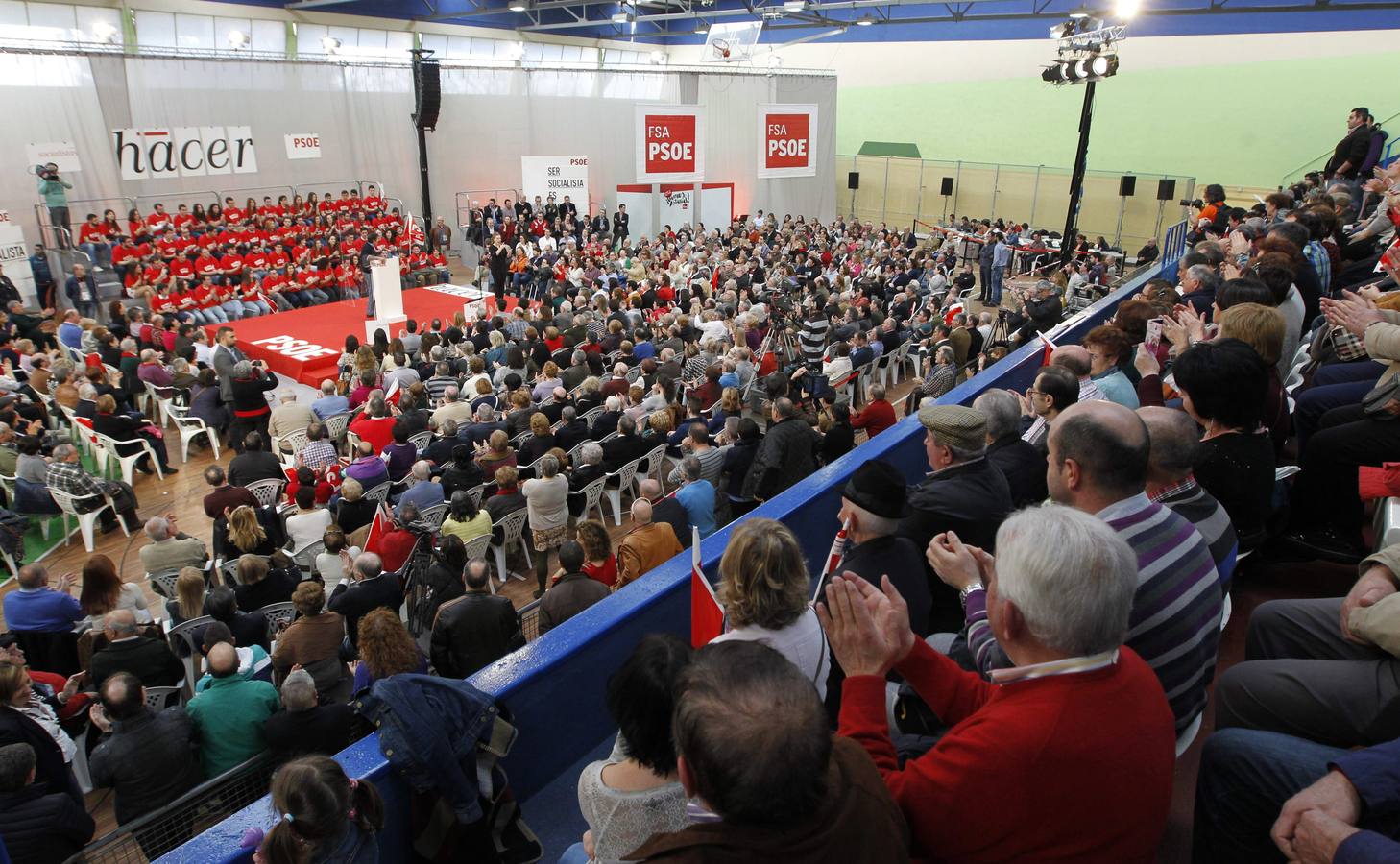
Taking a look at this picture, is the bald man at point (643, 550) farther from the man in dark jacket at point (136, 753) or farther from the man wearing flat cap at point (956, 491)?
the man in dark jacket at point (136, 753)

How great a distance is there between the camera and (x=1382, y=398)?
303cm

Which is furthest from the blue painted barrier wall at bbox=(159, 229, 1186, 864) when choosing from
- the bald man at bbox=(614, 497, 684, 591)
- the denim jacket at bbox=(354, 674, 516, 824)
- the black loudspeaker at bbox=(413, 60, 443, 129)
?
the black loudspeaker at bbox=(413, 60, 443, 129)

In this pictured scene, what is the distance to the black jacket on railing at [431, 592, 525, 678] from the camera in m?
3.93

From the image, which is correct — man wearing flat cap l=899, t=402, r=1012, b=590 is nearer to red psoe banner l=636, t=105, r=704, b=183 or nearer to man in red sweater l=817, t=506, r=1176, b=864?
man in red sweater l=817, t=506, r=1176, b=864

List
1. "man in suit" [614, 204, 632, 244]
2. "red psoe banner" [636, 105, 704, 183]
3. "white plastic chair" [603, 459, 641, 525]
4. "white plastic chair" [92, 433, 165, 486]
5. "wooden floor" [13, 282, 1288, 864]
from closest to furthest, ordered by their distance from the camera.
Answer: "wooden floor" [13, 282, 1288, 864], "white plastic chair" [603, 459, 641, 525], "white plastic chair" [92, 433, 165, 486], "red psoe banner" [636, 105, 704, 183], "man in suit" [614, 204, 632, 244]

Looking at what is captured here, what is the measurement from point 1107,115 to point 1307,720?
23674mm

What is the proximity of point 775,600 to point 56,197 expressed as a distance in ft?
55.5

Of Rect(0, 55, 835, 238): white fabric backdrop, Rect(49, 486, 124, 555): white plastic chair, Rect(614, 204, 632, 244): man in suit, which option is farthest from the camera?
Rect(614, 204, 632, 244): man in suit

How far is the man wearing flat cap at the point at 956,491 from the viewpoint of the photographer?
2754 mm

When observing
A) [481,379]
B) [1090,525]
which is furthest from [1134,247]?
[1090,525]

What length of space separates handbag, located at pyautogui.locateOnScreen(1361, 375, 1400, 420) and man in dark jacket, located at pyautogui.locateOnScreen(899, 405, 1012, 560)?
58.2 inches

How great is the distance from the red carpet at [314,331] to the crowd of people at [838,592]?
1999 mm

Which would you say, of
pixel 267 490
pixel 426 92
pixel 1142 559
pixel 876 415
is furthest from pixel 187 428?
pixel 426 92

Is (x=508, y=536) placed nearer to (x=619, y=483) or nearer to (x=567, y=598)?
(x=619, y=483)
